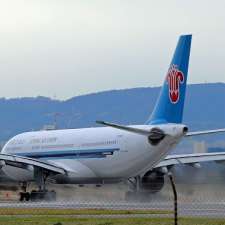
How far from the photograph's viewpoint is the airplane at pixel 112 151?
5497 centimetres

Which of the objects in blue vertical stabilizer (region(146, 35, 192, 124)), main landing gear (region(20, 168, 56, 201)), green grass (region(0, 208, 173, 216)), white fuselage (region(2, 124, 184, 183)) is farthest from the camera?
main landing gear (region(20, 168, 56, 201))

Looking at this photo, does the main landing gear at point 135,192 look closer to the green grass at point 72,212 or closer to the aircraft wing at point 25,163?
the aircraft wing at point 25,163

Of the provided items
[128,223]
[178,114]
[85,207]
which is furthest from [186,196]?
[128,223]

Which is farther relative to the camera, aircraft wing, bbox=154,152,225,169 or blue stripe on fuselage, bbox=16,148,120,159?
aircraft wing, bbox=154,152,225,169

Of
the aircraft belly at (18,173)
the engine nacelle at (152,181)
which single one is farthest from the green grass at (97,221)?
the aircraft belly at (18,173)

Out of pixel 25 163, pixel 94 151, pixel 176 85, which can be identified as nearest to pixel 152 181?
pixel 94 151

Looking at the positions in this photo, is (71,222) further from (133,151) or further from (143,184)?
(143,184)

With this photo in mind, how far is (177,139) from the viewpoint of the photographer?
54531 mm

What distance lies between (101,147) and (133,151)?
260 cm

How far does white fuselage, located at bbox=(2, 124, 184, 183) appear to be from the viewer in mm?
56031

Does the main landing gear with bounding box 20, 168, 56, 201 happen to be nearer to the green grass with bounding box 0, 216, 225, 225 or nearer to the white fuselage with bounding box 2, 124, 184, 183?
the white fuselage with bounding box 2, 124, 184, 183

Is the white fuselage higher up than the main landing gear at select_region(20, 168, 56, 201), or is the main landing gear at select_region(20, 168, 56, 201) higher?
the white fuselage

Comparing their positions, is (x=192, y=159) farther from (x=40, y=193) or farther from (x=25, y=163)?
(x=25, y=163)

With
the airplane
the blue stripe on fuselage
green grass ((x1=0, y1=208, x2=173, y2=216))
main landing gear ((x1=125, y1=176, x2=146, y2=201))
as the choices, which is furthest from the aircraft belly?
green grass ((x1=0, y1=208, x2=173, y2=216))
